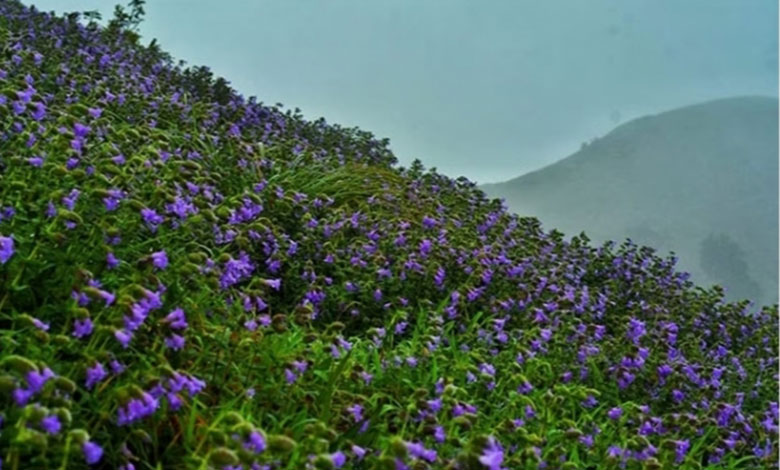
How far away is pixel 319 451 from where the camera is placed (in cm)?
190

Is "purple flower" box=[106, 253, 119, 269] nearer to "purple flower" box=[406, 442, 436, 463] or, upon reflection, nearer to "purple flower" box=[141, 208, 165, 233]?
"purple flower" box=[141, 208, 165, 233]

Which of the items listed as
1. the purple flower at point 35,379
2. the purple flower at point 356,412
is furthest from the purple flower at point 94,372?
the purple flower at point 356,412

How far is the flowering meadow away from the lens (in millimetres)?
2145

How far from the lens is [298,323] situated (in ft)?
12.2

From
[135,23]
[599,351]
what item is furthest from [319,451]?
[135,23]

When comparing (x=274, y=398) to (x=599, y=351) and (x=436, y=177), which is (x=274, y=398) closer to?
(x=599, y=351)

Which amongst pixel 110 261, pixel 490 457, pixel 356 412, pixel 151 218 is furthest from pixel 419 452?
pixel 151 218

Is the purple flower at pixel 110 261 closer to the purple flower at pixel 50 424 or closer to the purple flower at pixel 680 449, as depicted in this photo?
the purple flower at pixel 50 424

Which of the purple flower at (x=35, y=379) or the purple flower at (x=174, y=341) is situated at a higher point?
the purple flower at (x=174, y=341)

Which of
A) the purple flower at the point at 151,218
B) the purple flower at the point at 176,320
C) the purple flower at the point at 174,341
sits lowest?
the purple flower at the point at 174,341

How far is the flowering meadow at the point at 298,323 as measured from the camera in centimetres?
214

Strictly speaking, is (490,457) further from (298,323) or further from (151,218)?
(298,323)

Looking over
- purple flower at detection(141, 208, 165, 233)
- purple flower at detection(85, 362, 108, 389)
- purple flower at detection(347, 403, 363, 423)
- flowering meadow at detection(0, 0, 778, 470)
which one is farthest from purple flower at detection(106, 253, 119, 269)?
purple flower at detection(347, 403, 363, 423)

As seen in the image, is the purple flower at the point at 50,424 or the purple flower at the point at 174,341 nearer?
the purple flower at the point at 50,424
